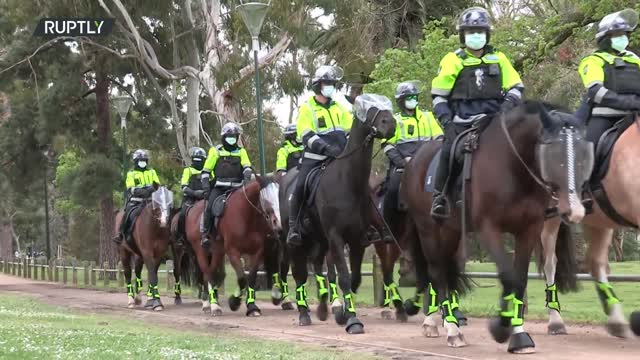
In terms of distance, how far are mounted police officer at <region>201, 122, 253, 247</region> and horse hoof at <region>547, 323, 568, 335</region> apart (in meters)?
6.74

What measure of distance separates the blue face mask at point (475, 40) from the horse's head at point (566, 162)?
159 centimetres

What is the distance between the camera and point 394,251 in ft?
46.3

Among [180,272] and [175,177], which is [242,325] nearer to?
[180,272]

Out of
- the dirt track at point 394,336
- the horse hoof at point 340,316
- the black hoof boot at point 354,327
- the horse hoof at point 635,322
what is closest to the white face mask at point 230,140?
the dirt track at point 394,336

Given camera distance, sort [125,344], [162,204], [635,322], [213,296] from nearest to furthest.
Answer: [635,322] < [125,344] < [213,296] < [162,204]

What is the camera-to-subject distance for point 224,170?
16422 millimetres

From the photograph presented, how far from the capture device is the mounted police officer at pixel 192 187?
731 inches

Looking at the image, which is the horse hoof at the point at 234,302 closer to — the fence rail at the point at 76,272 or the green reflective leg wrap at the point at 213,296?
the green reflective leg wrap at the point at 213,296

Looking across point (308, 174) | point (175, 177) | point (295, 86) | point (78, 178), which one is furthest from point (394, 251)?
point (175, 177)

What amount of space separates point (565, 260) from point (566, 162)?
3491 mm

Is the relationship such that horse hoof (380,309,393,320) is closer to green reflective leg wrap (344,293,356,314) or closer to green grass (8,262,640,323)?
green grass (8,262,640,323)

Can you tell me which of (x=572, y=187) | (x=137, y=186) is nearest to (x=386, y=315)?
(x=572, y=187)

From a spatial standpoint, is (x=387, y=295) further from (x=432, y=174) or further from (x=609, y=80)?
(x=609, y=80)

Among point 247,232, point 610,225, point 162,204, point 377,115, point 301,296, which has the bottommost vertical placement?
point 301,296
